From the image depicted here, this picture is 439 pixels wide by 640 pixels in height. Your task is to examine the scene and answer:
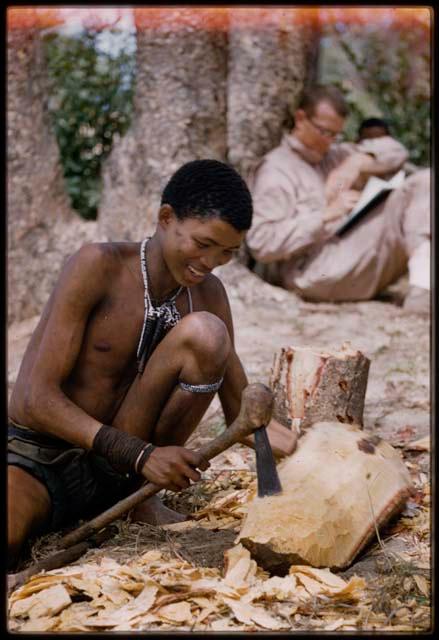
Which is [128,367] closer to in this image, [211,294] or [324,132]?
[211,294]

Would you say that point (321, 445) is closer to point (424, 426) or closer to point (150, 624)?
point (150, 624)

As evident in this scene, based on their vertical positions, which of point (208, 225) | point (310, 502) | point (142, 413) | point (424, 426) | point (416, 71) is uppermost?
point (416, 71)

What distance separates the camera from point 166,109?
19.3ft

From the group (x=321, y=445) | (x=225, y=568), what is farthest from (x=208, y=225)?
(x=225, y=568)

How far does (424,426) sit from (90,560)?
2.02 meters

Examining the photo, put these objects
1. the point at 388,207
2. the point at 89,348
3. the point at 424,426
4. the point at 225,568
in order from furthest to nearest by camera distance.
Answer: the point at 388,207 → the point at 424,426 → the point at 89,348 → the point at 225,568

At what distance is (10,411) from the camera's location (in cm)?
272

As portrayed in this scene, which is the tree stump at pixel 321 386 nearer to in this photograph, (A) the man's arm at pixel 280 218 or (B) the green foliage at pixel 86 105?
(A) the man's arm at pixel 280 218

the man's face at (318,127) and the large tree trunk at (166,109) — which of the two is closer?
the large tree trunk at (166,109)

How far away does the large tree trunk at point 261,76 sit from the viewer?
6160mm

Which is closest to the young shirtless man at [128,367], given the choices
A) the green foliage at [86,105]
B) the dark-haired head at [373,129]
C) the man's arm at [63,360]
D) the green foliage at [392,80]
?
the man's arm at [63,360]

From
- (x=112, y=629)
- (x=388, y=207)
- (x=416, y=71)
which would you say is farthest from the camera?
(x=416, y=71)

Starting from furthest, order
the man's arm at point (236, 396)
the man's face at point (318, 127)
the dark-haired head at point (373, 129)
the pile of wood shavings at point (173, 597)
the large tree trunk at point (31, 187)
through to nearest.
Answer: the dark-haired head at point (373, 129)
the man's face at point (318, 127)
the large tree trunk at point (31, 187)
the man's arm at point (236, 396)
the pile of wood shavings at point (173, 597)

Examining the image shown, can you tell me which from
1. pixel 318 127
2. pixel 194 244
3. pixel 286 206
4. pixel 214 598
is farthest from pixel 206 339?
pixel 318 127
